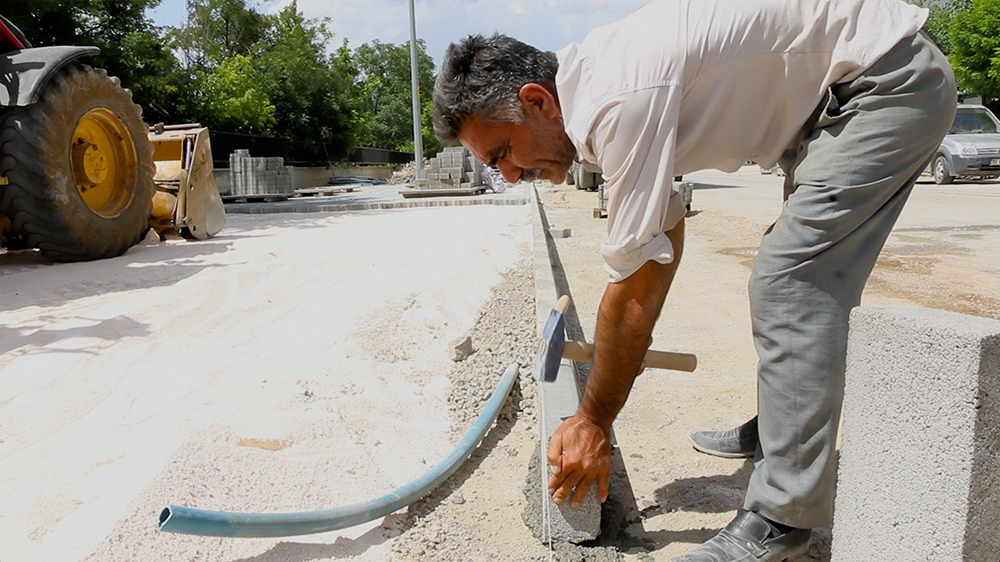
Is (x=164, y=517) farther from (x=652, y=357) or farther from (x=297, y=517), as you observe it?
(x=652, y=357)

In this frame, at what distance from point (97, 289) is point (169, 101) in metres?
15.0

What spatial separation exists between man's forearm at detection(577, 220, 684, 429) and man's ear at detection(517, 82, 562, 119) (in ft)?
1.58

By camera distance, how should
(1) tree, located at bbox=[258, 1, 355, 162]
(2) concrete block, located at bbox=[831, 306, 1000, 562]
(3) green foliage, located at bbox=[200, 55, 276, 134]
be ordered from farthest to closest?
1. (1) tree, located at bbox=[258, 1, 355, 162]
2. (3) green foliage, located at bbox=[200, 55, 276, 134]
3. (2) concrete block, located at bbox=[831, 306, 1000, 562]

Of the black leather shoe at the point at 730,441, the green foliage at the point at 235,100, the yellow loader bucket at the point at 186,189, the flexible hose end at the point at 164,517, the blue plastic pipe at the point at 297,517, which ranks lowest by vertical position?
the black leather shoe at the point at 730,441

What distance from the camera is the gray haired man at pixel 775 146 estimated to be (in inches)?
66.2

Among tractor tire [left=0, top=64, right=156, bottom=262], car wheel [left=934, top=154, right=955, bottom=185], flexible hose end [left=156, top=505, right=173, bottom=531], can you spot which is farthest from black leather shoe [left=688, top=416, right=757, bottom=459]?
car wheel [left=934, top=154, right=955, bottom=185]

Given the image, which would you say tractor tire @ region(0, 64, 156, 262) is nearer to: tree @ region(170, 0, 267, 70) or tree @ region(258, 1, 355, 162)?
tree @ region(258, 1, 355, 162)

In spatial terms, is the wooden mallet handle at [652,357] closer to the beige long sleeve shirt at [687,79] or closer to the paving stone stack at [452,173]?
the beige long sleeve shirt at [687,79]

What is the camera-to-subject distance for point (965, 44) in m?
24.7

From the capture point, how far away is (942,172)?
47.5 feet

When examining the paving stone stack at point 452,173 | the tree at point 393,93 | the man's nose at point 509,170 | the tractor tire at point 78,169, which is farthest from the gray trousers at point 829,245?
the tree at point 393,93

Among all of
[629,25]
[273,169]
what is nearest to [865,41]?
[629,25]

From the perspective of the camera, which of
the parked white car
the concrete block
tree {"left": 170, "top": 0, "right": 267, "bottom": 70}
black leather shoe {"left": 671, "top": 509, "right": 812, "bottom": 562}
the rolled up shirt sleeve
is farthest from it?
tree {"left": 170, "top": 0, "right": 267, "bottom": 70}

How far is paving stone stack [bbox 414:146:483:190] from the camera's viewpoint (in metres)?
15.9
